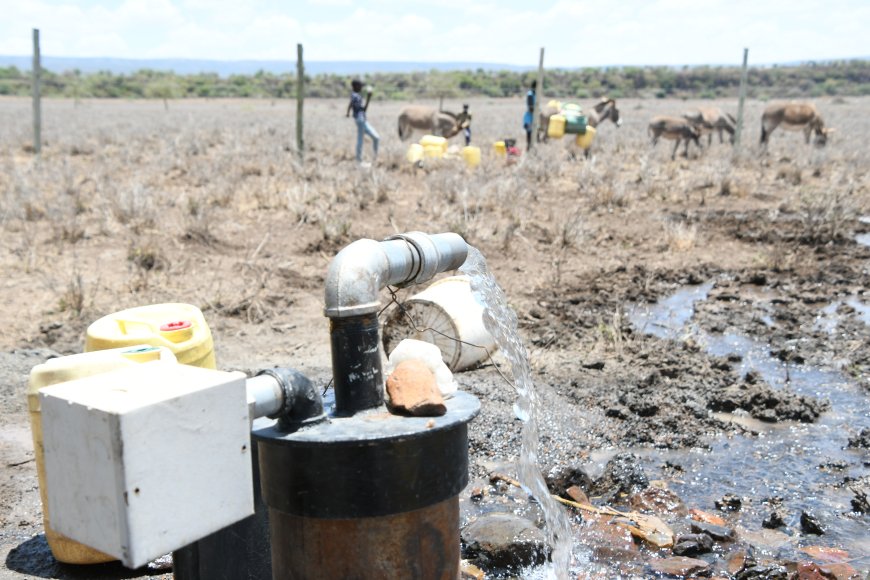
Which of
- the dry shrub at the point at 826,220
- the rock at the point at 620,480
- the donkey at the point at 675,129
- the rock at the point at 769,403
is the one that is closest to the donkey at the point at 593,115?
the donkey at the point at 675,129

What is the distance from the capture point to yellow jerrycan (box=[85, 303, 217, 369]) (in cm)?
369

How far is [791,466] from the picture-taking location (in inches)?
188

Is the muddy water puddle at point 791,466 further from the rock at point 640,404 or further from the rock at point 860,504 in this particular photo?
the rock at point 640,404

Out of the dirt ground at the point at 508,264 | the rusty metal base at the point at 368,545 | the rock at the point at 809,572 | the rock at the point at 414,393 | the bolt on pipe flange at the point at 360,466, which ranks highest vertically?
the rock at the point at 414,393

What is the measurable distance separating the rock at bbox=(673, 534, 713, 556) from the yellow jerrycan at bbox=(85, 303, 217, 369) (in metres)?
2.19

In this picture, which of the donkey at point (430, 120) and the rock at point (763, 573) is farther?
the donkey at point (430, 120)

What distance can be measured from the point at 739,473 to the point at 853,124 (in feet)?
93.3

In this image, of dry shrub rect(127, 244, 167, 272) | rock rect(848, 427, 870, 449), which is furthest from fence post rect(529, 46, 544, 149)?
rock rect(848, 427, 870, 449)

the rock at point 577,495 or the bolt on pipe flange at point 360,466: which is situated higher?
the bolt on pipe flange at point 360,466

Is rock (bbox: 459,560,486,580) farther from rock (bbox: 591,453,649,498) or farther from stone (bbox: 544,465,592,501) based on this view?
rock (bbox: 591,453,649,498)

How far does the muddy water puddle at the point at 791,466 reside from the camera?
4.20 metres

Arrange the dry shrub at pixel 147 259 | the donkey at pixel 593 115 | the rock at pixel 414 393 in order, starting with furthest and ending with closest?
the donkey at pixel 593 115, the dry shrub at pixel 147 259, the rock at pixel 414 393

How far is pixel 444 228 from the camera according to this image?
9914mm

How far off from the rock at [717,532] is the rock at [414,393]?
1.89m
